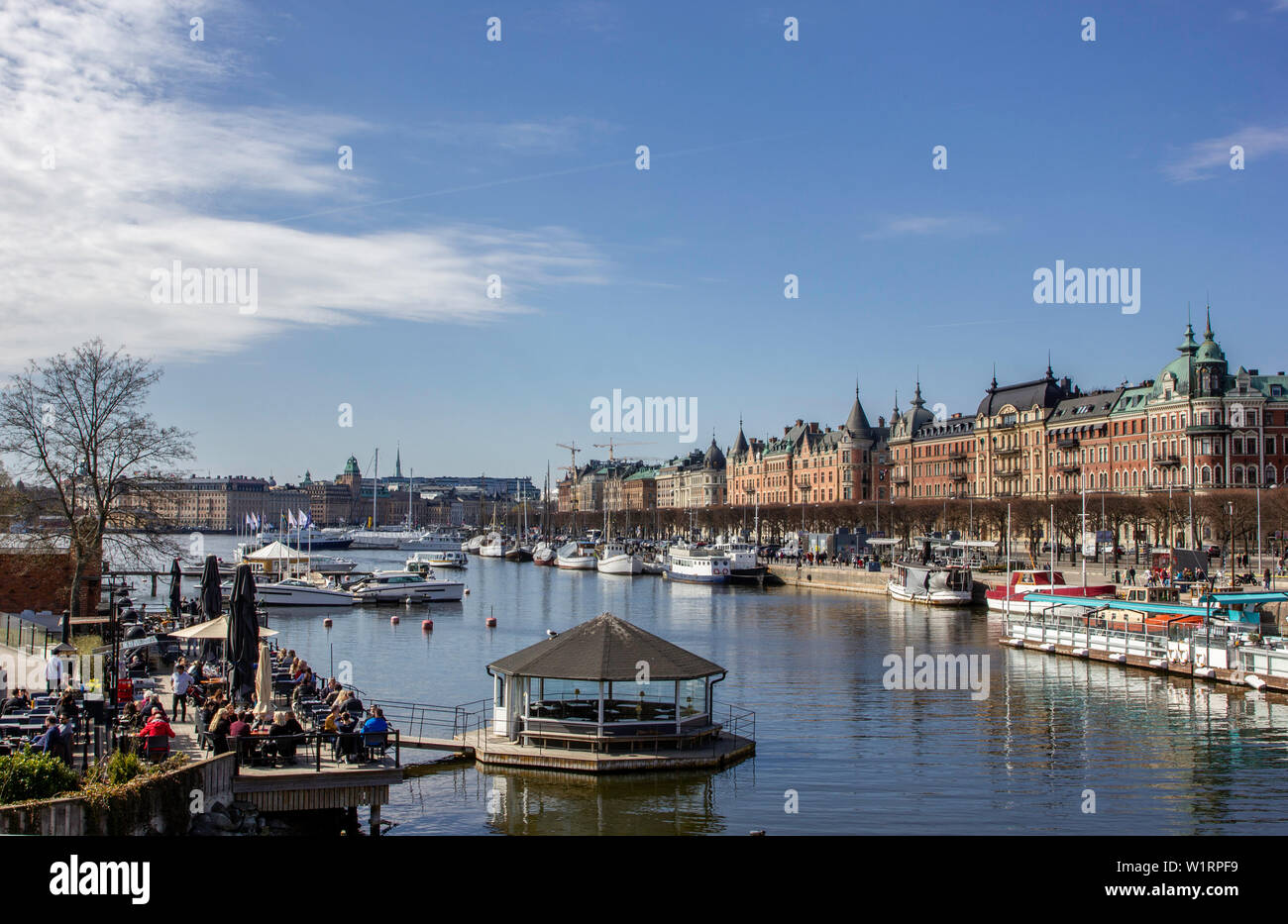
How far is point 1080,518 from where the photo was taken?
83.2 m

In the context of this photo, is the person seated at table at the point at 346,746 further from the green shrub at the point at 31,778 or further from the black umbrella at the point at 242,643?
the green shrub at the point at 31,778

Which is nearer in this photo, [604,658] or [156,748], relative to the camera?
[156,748]

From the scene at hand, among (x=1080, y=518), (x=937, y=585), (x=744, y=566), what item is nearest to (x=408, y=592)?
(x=744, y=566)

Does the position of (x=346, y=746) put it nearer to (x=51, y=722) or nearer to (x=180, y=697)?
(x=51, y=722)

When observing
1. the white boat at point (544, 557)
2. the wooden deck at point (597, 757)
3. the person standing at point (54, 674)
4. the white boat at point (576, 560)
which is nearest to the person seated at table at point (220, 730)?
the wooden deck at point (597, 757)

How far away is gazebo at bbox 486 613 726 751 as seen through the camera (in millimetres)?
23625

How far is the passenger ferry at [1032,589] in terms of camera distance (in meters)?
55.6

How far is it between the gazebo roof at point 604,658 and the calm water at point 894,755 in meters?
2.08

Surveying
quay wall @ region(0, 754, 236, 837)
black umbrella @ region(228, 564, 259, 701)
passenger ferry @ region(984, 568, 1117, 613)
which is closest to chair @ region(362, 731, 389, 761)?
quay wall @ region(0, 754, 236, 837)

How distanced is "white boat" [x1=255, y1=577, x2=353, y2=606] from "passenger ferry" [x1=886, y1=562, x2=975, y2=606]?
114 feet

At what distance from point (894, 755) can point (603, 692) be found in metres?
7.35

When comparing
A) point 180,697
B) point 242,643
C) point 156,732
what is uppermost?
point 242,643
